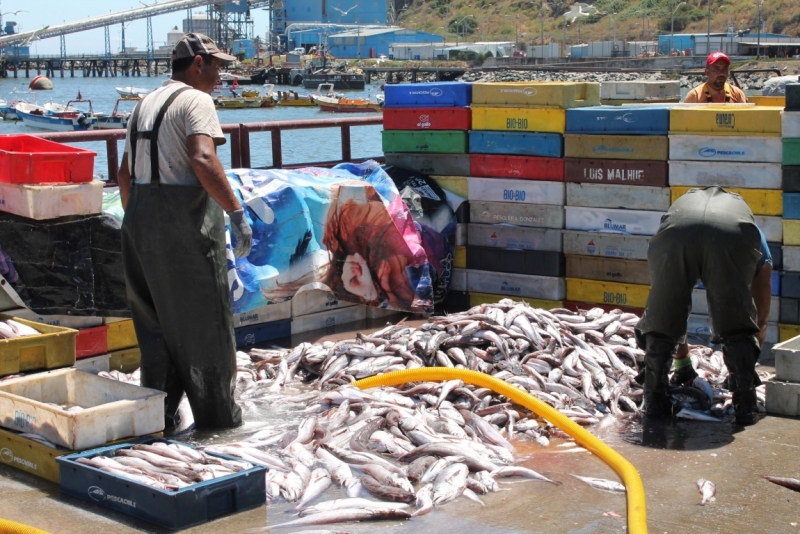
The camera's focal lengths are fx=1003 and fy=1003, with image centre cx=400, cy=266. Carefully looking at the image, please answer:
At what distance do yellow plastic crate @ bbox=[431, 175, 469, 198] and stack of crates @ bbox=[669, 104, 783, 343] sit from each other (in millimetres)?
2172

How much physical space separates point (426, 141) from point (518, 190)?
118cm

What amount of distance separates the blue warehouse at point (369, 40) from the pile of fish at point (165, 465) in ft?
458

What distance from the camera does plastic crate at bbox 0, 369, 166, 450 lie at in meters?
5.32

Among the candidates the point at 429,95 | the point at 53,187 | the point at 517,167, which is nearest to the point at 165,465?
the point at 53,187

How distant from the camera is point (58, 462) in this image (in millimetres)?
5223

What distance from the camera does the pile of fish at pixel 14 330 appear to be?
6.35 meters

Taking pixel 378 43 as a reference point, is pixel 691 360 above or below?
below

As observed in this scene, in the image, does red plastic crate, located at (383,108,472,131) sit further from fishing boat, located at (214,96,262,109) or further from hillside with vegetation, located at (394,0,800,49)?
hillside with vegetation, located at (394,0,800,49)

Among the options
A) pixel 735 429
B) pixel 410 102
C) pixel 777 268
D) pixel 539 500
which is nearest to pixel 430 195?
pixel 410 102

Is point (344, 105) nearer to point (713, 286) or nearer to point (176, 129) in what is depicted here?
point (713, 286)

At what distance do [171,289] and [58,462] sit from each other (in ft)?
3.86

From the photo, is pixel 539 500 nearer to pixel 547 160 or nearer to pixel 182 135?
pixel 182 135

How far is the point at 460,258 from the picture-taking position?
34.6ft

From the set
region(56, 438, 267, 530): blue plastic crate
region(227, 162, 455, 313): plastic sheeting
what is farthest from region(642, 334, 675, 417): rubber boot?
region(227, 162, 455, 313): plastic sheeting
